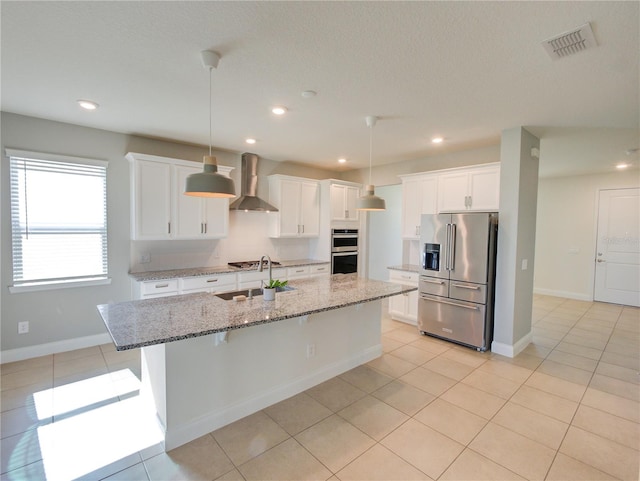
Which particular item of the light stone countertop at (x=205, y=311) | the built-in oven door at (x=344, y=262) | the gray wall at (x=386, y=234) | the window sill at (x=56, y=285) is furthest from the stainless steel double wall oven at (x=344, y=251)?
the window sill at (x=56, y=285)

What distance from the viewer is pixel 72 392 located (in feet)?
9.24

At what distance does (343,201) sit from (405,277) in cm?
183

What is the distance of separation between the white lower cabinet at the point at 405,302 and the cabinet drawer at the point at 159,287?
3181 mm

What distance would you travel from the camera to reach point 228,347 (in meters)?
2.38

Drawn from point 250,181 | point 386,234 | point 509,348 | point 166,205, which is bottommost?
point 509,348

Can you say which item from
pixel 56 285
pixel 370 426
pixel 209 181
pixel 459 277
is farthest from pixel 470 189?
pixel 56 285

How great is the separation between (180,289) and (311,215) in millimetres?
2588

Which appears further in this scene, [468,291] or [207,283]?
[207,283]

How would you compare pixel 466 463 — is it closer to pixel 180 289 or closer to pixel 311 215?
pixel 180 289

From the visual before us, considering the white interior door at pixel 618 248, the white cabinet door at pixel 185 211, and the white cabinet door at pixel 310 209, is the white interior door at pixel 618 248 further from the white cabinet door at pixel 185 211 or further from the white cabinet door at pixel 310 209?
the white cabinet door at pixel 185 211

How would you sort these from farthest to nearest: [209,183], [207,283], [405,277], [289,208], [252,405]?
[289,208], [405,277], [207,283], [252,405], [209,183]

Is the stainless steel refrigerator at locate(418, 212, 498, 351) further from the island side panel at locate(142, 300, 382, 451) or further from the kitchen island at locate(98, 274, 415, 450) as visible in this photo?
the island side panel at locate(142, 300, 382, 451)

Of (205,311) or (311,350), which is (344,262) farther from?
(205,311)

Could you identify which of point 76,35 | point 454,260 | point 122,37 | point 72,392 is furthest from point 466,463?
point 76,35
